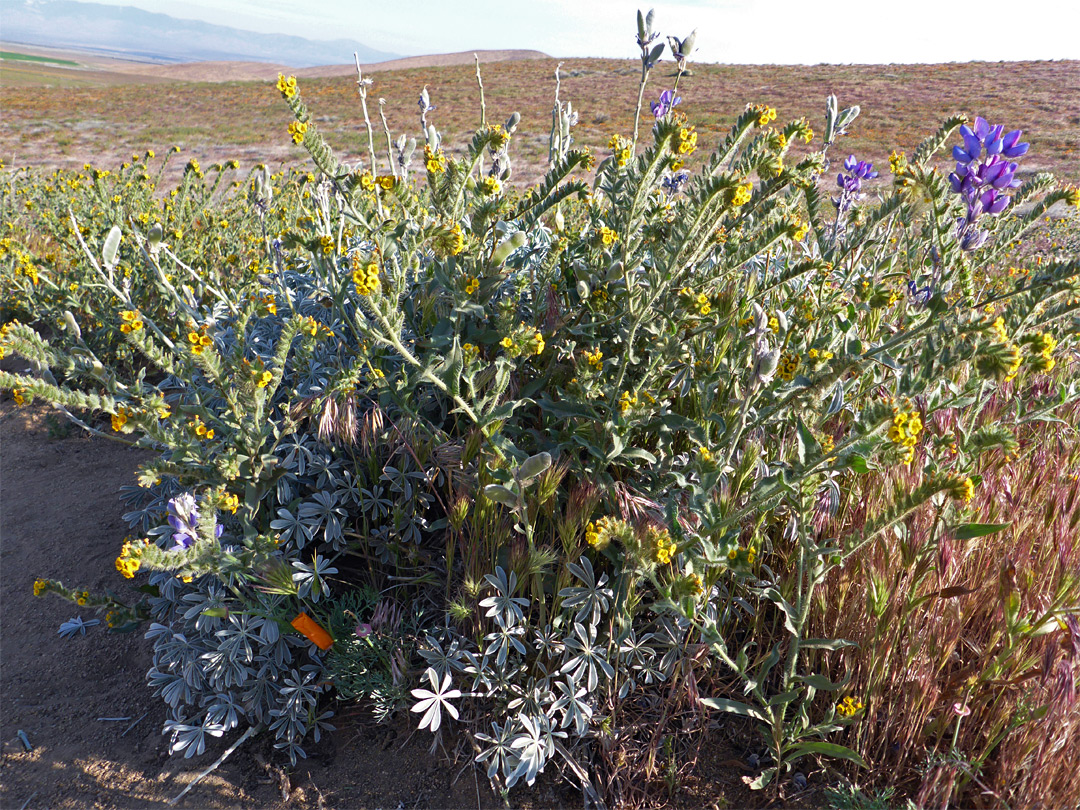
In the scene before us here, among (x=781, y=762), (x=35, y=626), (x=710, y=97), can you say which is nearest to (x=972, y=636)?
(x=781, y=762)

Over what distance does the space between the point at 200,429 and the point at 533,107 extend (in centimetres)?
2903

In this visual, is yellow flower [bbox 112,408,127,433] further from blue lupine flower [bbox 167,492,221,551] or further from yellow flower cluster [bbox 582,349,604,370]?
yellow flower cluster [bbox 582,349,604,370]

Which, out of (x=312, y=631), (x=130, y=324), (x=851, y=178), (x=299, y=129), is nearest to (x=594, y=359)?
(x=299, y=129)

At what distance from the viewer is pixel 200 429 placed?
1562 millimetres

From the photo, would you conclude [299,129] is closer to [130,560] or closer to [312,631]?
[130,560]

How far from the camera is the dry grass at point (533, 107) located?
771 inches

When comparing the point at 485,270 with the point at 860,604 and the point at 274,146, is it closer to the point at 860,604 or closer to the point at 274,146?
the point at 860,604

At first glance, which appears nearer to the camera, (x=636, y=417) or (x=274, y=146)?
(x=636, y=417)

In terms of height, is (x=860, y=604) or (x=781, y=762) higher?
(x=860, y=604)

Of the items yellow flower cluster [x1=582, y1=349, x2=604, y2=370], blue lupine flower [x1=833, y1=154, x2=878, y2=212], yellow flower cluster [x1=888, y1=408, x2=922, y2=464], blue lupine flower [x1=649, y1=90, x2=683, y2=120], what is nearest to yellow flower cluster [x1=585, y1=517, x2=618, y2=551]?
yellow flower cluster [x1=582, y1=349, x2=604, y2=370]

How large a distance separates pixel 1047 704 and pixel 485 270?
5.23 feet

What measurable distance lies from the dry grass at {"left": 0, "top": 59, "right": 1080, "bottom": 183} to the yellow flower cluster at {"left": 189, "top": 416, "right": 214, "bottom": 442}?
1412 centimetres

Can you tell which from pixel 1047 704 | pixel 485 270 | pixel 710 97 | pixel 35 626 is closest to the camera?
pixel 1047 704

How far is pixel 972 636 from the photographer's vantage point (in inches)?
59.9
